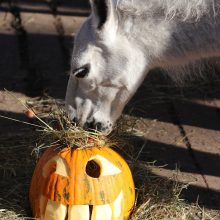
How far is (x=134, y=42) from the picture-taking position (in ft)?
13.4

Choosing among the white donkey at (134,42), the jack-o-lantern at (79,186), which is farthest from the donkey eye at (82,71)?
the jack-o-lantern at (79,186)

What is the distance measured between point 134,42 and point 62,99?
1613mm

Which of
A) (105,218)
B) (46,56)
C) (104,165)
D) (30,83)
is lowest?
(105,218)

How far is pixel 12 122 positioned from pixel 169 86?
1.59 metres

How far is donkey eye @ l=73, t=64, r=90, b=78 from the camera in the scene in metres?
4.09

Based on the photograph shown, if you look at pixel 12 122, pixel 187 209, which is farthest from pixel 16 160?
pixel 187 209

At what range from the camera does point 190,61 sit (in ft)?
14.1

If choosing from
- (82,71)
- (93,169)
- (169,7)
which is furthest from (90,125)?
(169,7)

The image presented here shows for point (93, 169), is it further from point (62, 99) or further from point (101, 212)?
point (62, 99)

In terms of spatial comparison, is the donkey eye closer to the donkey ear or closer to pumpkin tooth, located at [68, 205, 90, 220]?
the donkey ear

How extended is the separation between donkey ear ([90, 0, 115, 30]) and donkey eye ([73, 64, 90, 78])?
29 centimetres

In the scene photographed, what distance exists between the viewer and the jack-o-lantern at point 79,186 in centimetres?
364

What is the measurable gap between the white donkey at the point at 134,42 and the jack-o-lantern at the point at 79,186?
0.57 m

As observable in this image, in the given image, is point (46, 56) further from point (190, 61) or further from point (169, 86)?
point (190, 61)
